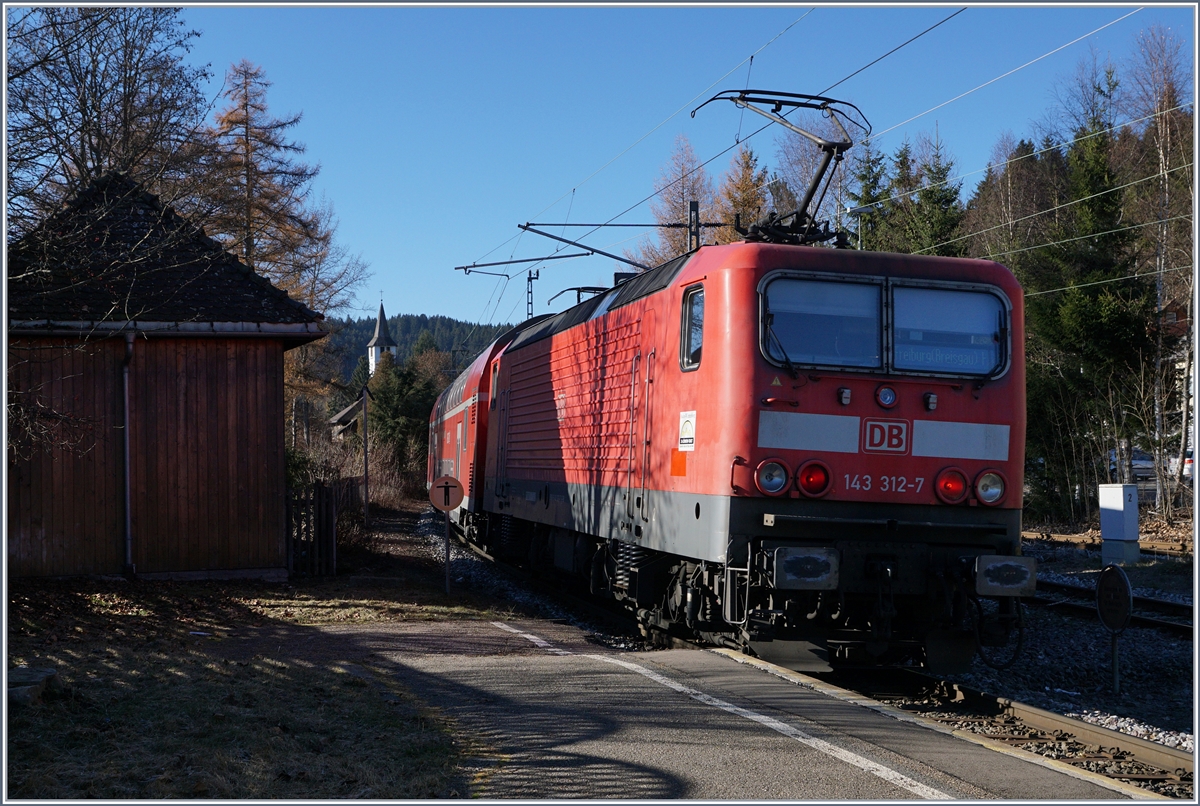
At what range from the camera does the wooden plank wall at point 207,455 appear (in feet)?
44.6

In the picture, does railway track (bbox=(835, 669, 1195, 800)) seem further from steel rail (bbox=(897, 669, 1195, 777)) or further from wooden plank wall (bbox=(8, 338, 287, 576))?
wooden plank wall (bbox=(8, 338, 287, 576))

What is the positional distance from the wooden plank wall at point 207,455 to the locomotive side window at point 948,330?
29.4ft

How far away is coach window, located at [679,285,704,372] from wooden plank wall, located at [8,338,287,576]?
740 centimetres

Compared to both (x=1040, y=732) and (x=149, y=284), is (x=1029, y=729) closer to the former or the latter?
(x=1040, y=732)

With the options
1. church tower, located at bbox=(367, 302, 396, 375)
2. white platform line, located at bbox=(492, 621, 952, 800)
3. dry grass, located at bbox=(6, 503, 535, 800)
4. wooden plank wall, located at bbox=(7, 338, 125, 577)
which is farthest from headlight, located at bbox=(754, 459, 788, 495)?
church tower, located at bbox=(367, 302, 396, 375)

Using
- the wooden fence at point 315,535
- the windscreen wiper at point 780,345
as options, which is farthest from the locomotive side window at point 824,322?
the wooden fence at point 315,535

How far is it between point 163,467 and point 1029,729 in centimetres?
1097

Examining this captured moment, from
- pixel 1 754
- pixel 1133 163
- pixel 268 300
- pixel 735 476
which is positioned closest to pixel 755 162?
pixel 1133 163

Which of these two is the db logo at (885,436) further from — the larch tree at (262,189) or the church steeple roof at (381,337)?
the church steeple roof at (381,337)

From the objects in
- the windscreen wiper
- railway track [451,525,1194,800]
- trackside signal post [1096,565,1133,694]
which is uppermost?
the windscreen wiper

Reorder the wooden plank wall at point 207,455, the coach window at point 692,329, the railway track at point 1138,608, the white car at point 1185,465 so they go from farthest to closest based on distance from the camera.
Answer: the white car at point 1185,465
the wooden plank wall at point 207,455
the railway track at point 1138,608
the coach window at point 692,329

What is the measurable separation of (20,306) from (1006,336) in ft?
35.9

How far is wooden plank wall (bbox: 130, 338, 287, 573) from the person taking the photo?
13.6 metres

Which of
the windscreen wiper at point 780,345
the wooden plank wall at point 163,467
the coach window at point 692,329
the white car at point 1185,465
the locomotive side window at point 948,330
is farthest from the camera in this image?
the white car at point 1185,465
